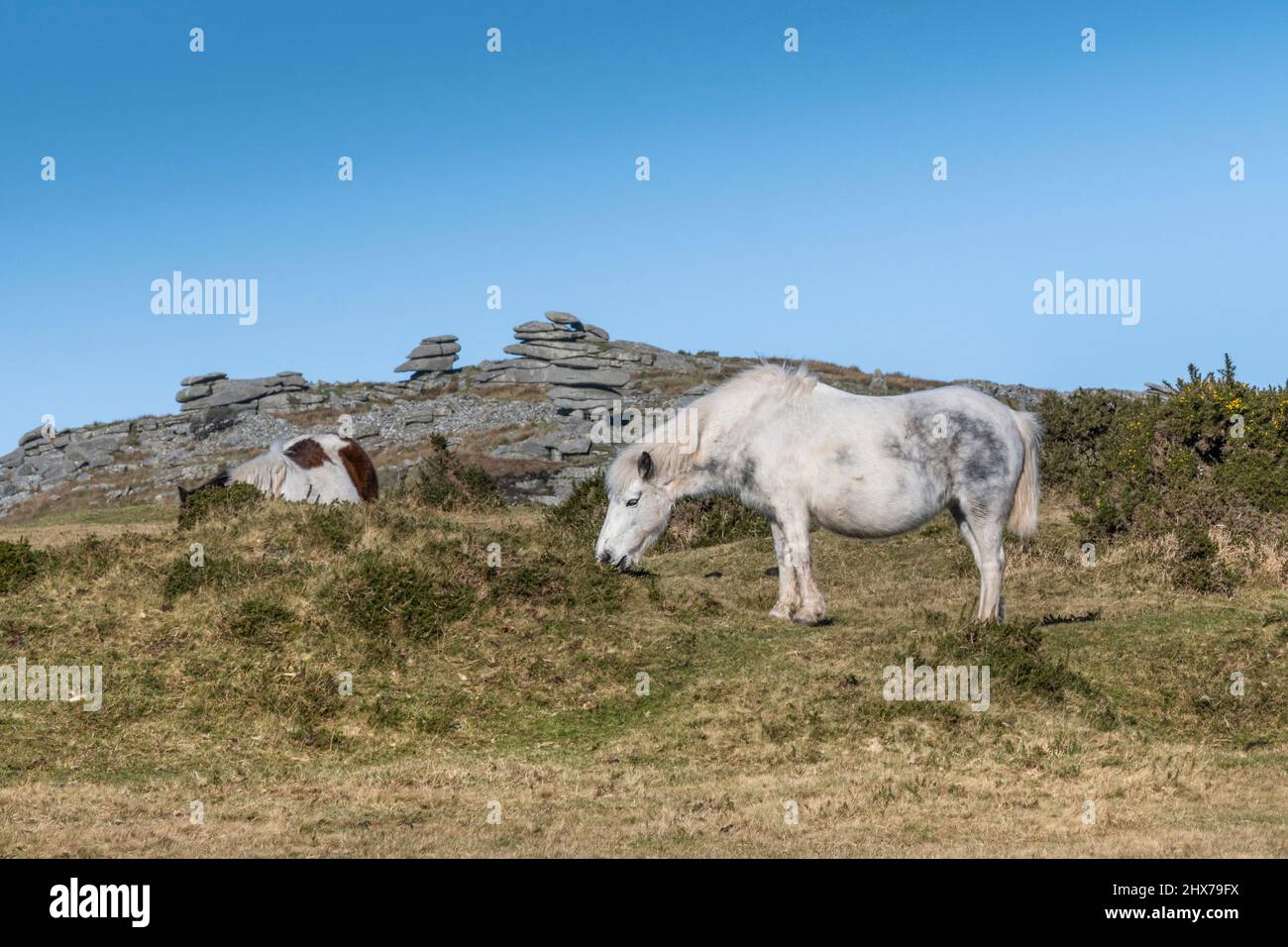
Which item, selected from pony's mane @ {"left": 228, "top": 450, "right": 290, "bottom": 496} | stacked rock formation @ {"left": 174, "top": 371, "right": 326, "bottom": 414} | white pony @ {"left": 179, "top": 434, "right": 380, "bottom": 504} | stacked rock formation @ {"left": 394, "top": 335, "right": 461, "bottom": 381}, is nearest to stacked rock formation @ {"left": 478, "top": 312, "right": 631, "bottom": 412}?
stacked rock formation @ {"left": 394, "top": 335, "right": 461, "bottom": 381}

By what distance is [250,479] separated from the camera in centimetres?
2350

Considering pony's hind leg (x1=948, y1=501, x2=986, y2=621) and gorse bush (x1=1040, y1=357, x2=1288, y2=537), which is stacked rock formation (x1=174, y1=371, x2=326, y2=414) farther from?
pony's hind leg (x1=948, y1=501, x2=986, y2=621)

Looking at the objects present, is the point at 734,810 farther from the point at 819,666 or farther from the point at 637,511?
the point at 637,511

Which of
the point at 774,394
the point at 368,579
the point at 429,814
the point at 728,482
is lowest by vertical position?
the point at 429,814

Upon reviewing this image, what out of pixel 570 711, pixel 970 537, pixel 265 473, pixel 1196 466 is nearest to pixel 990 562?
pixel 970 537

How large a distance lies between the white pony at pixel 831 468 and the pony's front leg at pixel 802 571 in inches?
0.7

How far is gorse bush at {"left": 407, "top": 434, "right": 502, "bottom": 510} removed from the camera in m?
34.0

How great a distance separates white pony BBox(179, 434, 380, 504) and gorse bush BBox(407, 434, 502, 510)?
599cm

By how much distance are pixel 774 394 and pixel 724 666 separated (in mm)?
3693

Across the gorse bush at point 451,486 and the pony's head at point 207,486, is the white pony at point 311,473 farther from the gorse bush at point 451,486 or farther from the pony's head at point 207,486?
the gorse bush at point 451,486

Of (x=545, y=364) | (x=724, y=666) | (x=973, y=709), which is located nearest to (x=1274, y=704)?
(x=973, y=709)

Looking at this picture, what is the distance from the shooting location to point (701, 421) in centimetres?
1714

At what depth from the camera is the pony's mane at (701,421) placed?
1697 centimetres
